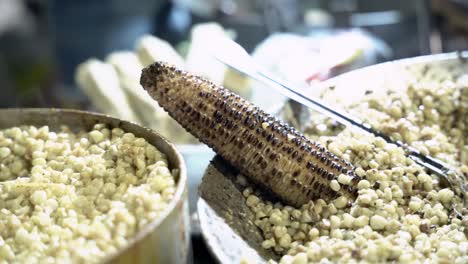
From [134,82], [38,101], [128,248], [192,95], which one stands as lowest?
[38,101]

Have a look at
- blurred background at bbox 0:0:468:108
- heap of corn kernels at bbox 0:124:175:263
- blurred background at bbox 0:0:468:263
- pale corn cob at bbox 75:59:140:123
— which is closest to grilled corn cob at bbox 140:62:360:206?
heap of corn kernels at bbox 0:124:175:263

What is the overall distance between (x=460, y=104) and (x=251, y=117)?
28.9 inches

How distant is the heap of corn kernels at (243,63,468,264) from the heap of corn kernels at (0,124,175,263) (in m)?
0.31

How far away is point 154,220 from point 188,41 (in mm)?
1898

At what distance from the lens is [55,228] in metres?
1.27

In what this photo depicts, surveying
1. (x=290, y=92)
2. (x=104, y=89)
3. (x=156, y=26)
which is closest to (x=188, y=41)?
(x=156, y=26)

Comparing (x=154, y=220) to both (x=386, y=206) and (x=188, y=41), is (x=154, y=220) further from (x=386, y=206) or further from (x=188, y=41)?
(x=188, y=41)

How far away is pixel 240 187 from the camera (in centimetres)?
155

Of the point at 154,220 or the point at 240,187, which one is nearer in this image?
the point at 154,220

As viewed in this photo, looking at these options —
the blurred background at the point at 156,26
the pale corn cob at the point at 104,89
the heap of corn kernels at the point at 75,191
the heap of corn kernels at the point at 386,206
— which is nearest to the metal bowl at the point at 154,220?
the heap of corn kernels at the point at 75,191

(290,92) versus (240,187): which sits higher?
(290,92)

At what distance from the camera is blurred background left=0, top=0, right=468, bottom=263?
2.44 m

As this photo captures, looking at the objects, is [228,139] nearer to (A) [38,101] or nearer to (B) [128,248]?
(B) [128,248]

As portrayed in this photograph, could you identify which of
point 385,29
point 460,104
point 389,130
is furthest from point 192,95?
point 385,29
